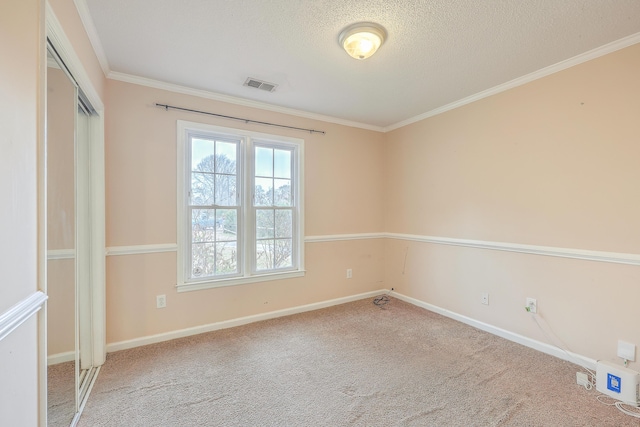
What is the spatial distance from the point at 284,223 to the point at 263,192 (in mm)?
460

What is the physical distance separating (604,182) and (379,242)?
2.49 m

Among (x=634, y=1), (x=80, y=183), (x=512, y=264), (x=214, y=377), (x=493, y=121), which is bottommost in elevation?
(x=214, y=377)

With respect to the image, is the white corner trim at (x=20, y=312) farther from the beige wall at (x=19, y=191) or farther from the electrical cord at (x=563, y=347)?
the electrical cord at (x=563, y=347)

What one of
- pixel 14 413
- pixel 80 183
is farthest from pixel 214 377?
pixel 80 183

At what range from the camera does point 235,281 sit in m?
3.09

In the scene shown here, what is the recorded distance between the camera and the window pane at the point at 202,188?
115 inches

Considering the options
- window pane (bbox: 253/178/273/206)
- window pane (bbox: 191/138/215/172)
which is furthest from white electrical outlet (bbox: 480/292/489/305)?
window pane (bbox: 191/138/215/172)

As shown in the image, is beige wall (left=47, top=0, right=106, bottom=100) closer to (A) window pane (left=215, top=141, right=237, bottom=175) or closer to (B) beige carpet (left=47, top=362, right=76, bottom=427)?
(A) window pane (left=215, top=141, right=237, bottom=175)

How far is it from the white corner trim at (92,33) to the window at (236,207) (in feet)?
2.34

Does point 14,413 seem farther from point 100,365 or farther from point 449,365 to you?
point 449,365

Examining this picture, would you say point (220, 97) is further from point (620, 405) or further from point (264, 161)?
point (620, 405)

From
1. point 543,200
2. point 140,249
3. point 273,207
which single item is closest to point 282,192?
point 273,207

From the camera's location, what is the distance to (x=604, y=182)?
2.16m

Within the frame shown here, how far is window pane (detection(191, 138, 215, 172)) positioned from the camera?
9.62 ft
